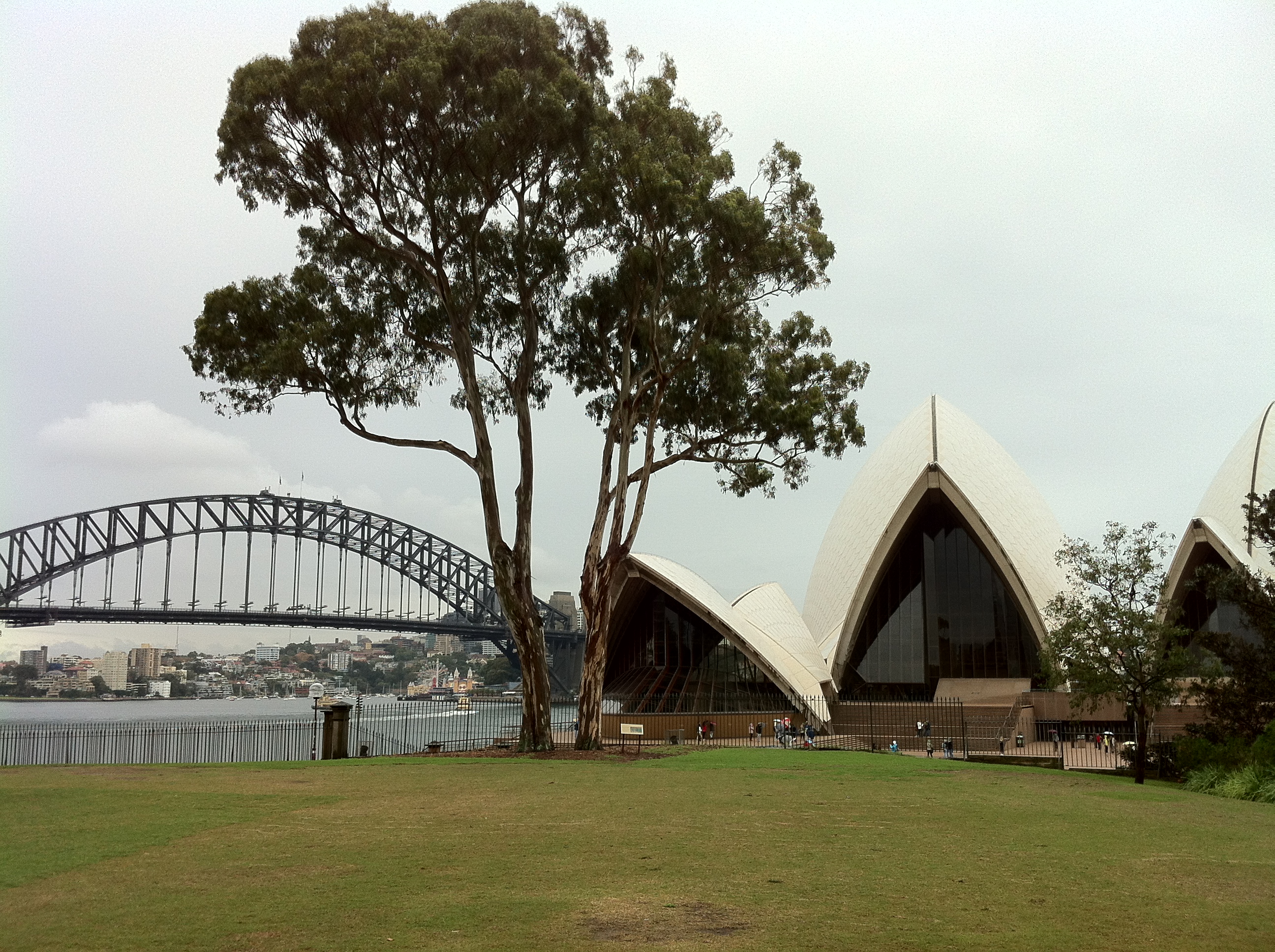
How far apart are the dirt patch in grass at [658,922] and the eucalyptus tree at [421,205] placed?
14.0m

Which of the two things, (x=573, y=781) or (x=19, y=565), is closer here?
(x=573, y=781)

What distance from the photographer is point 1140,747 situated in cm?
1792

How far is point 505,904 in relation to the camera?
20.7 feet

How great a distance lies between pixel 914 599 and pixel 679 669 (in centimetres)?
928

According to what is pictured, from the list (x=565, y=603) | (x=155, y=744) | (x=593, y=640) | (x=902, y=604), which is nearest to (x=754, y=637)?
(x=902, y=604)

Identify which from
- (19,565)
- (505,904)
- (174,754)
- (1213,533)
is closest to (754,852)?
(505,904)

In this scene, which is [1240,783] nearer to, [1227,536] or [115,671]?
[1227,536]

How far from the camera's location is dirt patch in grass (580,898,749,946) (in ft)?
18.3

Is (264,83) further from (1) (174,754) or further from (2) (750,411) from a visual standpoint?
(1) (174,754)

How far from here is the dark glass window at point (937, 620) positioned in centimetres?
3662

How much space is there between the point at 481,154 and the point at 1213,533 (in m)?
25.8

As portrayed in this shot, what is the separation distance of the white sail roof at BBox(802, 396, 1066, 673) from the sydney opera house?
0.07 meters

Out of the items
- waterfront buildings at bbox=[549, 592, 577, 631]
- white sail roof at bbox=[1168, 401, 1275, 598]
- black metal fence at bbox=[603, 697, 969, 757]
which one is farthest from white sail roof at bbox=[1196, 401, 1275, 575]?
waterfront buildings at bbox=[549, 592, 577, 631]

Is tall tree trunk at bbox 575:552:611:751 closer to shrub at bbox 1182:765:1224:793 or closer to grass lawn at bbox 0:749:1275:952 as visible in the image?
grass lawn at bbox 0:749:1275:952
